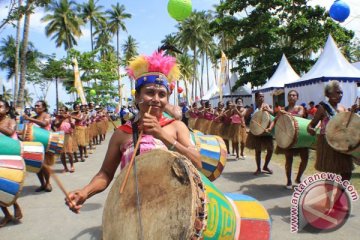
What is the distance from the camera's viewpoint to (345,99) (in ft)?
52.6

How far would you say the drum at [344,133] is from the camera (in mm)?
4445

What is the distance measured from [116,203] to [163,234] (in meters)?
0.42

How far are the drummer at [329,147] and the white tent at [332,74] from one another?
1143 cm

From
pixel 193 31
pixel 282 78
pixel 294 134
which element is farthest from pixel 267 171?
pixel 193 31

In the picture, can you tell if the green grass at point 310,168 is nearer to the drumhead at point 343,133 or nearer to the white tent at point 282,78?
the drumhead at point 343,133

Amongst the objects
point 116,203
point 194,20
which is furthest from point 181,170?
point 194,20

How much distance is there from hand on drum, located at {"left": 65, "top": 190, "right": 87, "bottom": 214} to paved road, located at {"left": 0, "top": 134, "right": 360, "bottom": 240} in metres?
2.35

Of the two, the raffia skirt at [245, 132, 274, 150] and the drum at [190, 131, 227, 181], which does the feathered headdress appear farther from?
the raffia skirt at [245, 132, 274, 150]

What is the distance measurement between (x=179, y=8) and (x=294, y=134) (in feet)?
10.9

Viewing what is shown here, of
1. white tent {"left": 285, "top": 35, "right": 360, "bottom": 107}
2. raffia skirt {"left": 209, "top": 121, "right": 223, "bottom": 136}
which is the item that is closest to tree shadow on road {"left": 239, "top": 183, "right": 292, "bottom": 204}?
raffia skirt {"left": 209, "top": 121, "right": 223, "bottom": 136}

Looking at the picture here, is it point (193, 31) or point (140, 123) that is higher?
point (193, 31)

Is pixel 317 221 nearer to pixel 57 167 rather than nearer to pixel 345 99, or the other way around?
pixel 57 167

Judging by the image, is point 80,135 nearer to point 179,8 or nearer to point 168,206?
point 179,8

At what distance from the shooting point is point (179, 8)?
A: 7012mm
